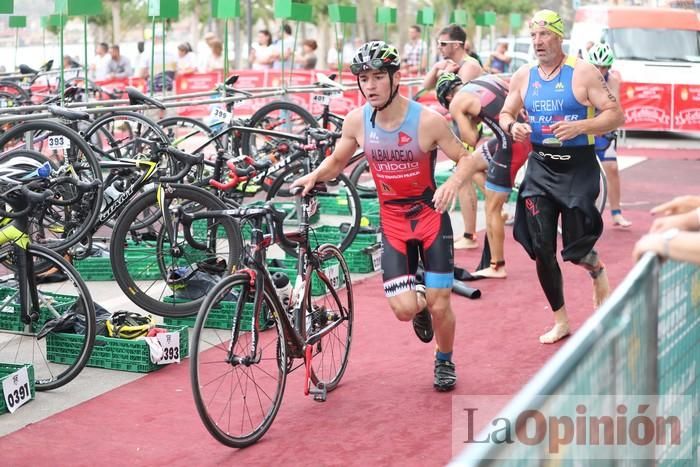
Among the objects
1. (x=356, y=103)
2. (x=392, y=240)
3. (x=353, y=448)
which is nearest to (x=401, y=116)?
(x=392, y=240)

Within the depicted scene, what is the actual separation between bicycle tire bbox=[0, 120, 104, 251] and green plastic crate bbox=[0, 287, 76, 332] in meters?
0.61

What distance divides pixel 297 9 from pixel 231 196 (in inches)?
228

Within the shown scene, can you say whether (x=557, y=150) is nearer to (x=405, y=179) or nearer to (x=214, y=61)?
(x=405, y=179)

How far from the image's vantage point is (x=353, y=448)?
5723 millimetres

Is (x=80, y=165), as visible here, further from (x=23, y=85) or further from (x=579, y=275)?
(x=23, y=85)

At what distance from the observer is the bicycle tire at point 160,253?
7660 mm

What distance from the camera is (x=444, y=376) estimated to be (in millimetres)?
6668

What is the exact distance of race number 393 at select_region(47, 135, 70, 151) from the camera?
8641mm

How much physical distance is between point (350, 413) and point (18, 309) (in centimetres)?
248

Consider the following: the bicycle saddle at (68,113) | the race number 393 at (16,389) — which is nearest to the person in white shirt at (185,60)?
the bicycle saddle at (68,113)

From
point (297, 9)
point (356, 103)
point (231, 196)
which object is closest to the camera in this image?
point (231, 196)

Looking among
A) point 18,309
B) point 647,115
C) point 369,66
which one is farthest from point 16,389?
point 647,115

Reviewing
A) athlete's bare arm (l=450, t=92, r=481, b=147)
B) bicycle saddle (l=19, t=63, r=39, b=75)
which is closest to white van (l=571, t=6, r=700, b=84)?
bicycle saddle (l=19, t=63, r=39, b=75)

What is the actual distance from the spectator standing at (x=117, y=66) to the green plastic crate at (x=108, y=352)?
1877cm
